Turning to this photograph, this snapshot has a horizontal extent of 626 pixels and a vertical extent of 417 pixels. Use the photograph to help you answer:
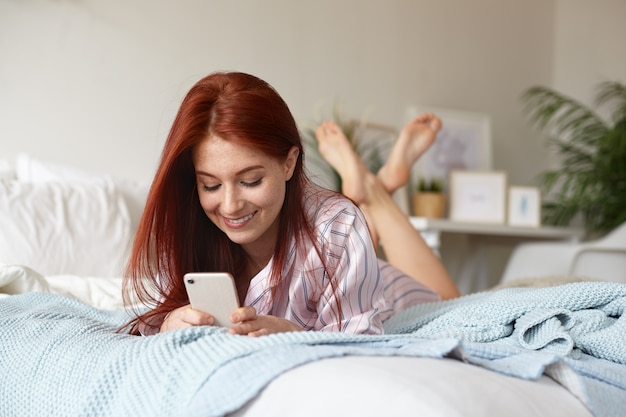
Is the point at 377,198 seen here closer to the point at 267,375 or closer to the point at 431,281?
the point at 431,281

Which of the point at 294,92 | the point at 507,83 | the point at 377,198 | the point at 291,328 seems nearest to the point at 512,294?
the point at 291,328

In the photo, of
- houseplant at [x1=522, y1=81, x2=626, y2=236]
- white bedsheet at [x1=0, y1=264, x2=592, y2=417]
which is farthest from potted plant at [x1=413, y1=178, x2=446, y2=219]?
white bedsheet at [x1=0, y1=264, x2=592, y2=417]

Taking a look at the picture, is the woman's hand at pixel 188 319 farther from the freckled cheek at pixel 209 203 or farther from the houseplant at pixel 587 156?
the houseplant at pixel 587 156

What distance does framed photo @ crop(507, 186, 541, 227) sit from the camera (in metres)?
3.71

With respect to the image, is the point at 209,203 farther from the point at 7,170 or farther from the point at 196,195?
the point at 7,170

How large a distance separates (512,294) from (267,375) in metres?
0.73

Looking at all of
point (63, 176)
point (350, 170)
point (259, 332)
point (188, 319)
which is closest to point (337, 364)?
point (259, 332)

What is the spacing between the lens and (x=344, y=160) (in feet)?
7.87

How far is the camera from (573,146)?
416cm

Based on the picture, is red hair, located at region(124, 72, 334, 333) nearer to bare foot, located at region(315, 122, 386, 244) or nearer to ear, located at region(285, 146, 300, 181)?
ear, located at region(285, 146, 300, 181)

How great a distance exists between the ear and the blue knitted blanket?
332 mm

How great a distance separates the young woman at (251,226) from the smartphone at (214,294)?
2 centimetres

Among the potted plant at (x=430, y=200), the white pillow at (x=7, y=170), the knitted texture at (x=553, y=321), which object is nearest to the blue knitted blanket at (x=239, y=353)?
the knitted texture at (x=553, y=321)

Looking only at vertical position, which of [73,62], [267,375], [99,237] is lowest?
[99,237]
